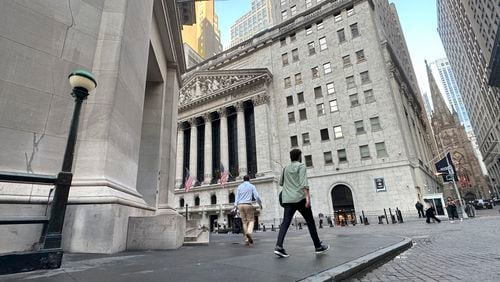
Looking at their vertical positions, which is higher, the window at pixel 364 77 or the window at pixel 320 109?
the window at pixel 364 77

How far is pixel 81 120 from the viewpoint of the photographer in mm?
5875

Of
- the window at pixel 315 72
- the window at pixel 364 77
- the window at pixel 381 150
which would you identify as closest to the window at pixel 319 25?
the window at pixel 315 72

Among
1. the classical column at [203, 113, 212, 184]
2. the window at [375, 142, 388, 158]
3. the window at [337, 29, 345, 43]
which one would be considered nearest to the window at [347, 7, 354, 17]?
the window at [337, 29, 345, 43]

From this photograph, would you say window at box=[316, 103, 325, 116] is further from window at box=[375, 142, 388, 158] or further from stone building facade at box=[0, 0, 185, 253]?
stone building facade at box=[0, 0, 185, 253]

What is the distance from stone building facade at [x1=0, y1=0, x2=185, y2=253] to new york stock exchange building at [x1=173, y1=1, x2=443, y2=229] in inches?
1164

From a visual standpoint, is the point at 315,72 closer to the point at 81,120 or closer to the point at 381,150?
the point at 381,150

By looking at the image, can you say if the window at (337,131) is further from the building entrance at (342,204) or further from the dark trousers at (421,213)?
the dark trousers at (421,213)

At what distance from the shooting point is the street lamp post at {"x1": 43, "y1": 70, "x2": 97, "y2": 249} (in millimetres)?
3480

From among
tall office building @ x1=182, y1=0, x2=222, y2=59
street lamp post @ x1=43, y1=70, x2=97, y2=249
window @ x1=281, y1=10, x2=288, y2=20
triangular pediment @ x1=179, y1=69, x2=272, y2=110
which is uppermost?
tall office building @ x1=182, y1=0, x2=222, y2=59

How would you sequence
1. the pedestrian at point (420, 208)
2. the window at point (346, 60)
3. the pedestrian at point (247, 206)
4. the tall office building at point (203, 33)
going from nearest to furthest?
the pedestrian at point (247, 206) → the pedestrian at point (420, 208) → the window at point (346, 60) → the tall office building at point (203, 33)

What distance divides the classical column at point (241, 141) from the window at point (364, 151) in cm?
1665

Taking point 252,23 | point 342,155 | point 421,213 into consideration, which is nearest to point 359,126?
point 342,155

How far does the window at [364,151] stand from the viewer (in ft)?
107

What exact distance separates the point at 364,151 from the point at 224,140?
21638 mm
